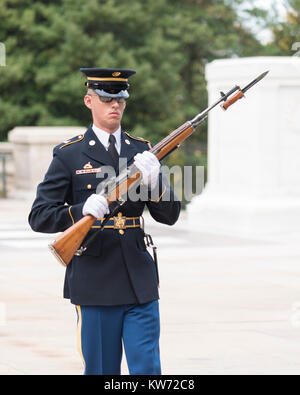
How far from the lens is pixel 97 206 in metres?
4.11

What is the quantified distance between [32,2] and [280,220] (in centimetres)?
1669

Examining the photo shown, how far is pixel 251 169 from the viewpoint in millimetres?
12867

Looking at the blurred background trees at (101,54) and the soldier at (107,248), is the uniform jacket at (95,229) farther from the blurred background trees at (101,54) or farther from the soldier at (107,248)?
the blurred background trees at (101,54)

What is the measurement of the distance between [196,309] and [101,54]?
1961 centimetres

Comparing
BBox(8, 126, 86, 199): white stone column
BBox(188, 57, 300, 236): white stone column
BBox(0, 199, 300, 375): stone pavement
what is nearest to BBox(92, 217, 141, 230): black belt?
BBox(0, 199, 300, 375): stone pavement

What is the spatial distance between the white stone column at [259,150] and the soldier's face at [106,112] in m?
8.40

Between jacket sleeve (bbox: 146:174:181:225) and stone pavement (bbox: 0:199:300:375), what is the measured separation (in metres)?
1.64

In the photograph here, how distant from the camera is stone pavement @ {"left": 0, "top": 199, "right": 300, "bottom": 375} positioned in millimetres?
6020

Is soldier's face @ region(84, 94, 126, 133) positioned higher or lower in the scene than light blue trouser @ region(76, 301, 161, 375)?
higher

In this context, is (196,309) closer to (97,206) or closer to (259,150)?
(97,206)

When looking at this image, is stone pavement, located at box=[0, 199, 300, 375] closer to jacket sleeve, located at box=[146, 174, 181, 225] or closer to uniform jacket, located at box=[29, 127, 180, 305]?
uniform jacket, located at box=[29, 127, 180, 305]

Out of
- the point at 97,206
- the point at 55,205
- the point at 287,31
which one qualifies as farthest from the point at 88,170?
the point at 287,31

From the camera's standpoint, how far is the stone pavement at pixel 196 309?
6.02 m

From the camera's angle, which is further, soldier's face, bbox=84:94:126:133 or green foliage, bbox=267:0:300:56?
green foliage, bbox=267:0:300:56
